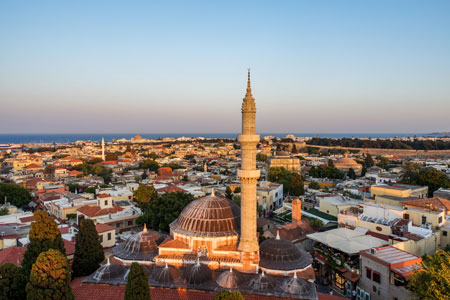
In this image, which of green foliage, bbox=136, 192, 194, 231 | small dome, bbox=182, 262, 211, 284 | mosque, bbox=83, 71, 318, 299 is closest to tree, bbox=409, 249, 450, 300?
mosque, bbox=83, 71, 318, 299

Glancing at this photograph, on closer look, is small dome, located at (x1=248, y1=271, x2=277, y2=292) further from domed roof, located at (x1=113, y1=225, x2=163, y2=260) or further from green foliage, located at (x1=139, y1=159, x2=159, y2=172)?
green foliage, located at (x1=139, y1=159, x2=159, y2=172)

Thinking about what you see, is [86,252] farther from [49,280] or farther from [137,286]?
[137,286]

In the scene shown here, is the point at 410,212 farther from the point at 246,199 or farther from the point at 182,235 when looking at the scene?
the point at 182,235

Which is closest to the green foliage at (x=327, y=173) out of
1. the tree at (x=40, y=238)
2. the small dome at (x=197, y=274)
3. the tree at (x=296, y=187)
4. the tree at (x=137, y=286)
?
the tree at (x=296, y=187)

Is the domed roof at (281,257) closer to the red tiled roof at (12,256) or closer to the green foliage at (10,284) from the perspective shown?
the green foliage at (10,284)

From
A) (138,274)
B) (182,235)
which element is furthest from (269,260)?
(138,274)

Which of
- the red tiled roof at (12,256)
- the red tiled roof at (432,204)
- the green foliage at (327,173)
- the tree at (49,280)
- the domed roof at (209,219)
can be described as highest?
the domed roof at (209,219)
